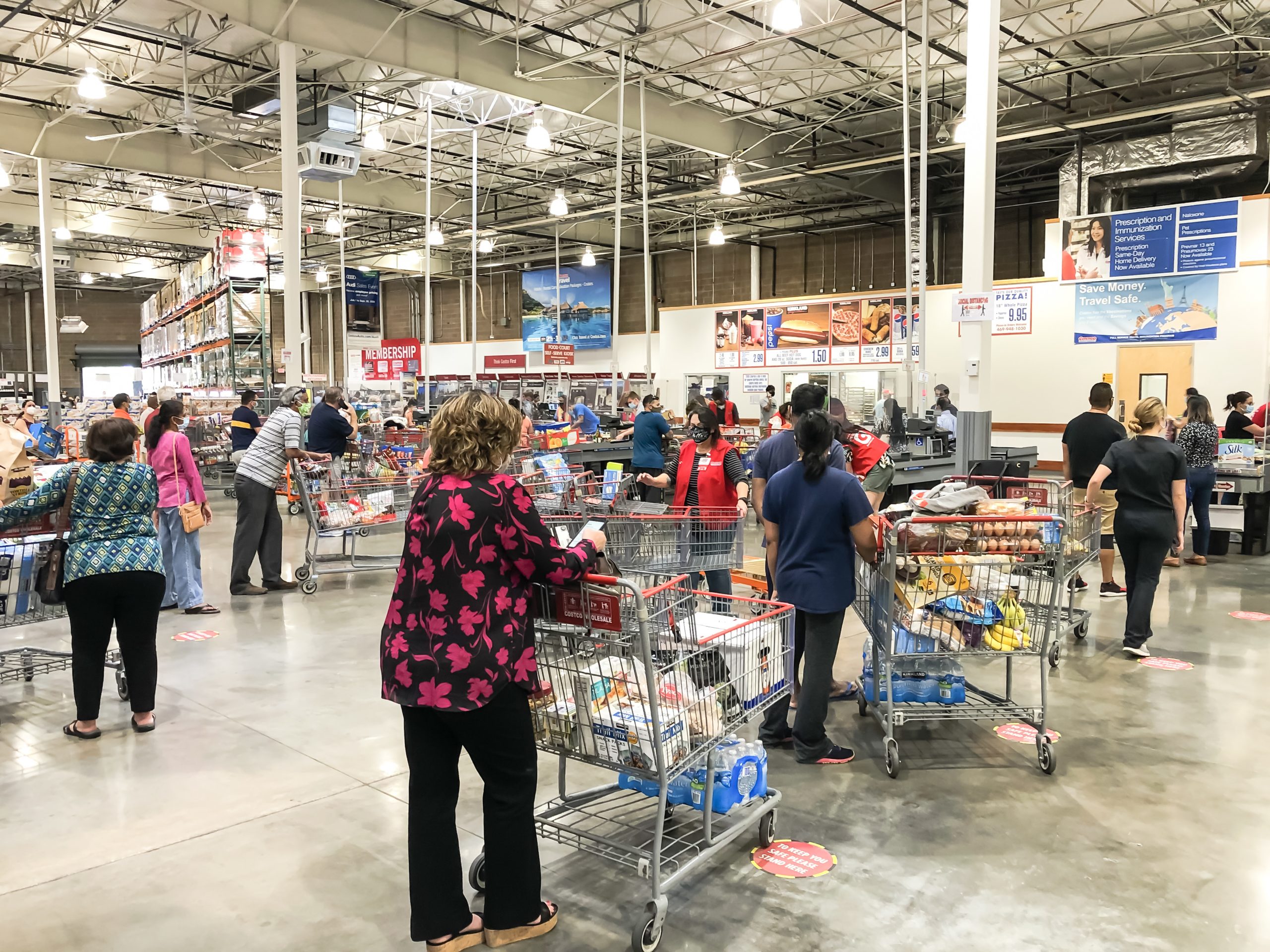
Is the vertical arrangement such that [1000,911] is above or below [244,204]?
below

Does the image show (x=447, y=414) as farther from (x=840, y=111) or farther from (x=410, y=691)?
(x=840, y=111)

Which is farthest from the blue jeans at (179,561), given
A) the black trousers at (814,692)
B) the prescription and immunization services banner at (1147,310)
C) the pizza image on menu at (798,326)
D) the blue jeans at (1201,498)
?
the pizza image on menu at (798,326)

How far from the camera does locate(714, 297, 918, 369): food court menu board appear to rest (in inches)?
812

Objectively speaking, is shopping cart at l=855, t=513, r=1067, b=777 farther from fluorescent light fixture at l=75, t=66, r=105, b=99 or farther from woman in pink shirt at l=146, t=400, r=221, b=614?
fluorescent light fixture at l=75, t=66, r=105, b=99

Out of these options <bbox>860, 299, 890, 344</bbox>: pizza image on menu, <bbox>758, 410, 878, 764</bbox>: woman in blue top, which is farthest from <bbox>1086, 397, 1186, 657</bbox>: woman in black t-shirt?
<bbox>860, 299, 890, 344</bbox>: pizza image on menu

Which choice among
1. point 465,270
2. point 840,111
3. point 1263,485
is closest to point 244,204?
point 465,270

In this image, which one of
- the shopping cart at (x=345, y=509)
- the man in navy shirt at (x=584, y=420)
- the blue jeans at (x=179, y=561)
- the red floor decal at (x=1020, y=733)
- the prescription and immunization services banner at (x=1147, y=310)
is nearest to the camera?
the red floor decal at (x=1020, y=733)

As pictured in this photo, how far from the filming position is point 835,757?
427 cm

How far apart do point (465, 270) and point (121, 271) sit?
1156 cm

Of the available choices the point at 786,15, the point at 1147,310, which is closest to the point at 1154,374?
the point at 1147,310

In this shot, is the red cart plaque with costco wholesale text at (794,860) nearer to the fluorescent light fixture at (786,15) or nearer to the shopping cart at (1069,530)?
the shopping cart at (1069,530)

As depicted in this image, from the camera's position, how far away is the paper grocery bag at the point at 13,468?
5.49m

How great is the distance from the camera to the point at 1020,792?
3.97 m

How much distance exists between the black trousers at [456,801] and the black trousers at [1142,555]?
4.58 meters
